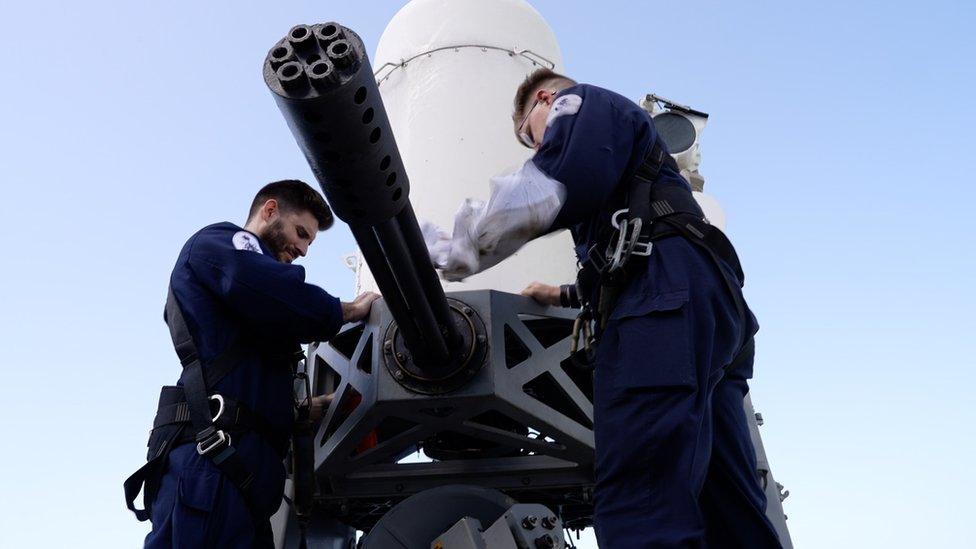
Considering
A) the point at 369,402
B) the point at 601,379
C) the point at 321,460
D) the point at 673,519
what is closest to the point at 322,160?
the point at 601,379

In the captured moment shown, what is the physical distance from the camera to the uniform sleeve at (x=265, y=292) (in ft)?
10.5

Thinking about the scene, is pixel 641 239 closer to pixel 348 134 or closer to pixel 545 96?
pixel 545 96

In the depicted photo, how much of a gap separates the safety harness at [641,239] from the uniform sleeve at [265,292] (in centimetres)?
94

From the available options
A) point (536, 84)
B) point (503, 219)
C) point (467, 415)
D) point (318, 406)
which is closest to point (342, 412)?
point (318, 406)

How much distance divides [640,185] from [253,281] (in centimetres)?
132

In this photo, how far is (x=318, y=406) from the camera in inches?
159

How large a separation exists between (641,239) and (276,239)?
1650 mm

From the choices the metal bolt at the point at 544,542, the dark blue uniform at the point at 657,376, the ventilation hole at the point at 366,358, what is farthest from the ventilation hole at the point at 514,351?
the dark blue uniform at the point at 657,376

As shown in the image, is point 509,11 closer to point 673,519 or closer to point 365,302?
point 365,302

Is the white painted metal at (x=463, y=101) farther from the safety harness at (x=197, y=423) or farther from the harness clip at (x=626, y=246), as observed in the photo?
the harness clip at (x=626, y=246)

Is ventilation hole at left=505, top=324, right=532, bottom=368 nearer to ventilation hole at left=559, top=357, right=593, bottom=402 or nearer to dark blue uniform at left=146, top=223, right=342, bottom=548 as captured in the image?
ventilation hole at left=559, top=357, right=593, bottom=402

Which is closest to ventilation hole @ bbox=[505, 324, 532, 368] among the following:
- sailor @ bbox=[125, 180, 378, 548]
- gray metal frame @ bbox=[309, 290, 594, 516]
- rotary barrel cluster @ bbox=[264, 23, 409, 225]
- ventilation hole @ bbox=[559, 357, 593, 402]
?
gray metal frame @ bbox=[309, 290, 594, 516]

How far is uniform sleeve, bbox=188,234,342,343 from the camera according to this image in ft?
10.5

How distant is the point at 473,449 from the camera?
4.26 meters
